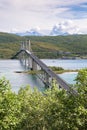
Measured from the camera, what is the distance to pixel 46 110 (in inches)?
1654

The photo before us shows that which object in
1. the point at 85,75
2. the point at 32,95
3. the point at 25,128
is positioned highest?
the point at 85,75

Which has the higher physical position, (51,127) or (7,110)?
(7,110)

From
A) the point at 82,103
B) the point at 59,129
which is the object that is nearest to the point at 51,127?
the point at 59,129

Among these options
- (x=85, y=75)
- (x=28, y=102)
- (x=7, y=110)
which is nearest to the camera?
(x=7, y=110)

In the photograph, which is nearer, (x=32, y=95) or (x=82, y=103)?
(x=82, y=103)

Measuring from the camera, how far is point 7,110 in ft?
123

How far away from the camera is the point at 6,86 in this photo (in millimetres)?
41094

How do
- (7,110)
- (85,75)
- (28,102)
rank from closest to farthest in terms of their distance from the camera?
(7,110) → (85,75) → (28,102)

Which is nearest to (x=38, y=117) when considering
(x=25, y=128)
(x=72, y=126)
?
(x=25, y=128)

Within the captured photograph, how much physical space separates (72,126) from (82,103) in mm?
2540

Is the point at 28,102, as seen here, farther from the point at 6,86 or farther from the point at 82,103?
the point at 82,103

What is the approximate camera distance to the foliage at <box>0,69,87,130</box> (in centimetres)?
3781

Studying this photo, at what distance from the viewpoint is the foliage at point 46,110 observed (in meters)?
37.8

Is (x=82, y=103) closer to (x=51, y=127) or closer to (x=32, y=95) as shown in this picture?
(x=51, y=127)
